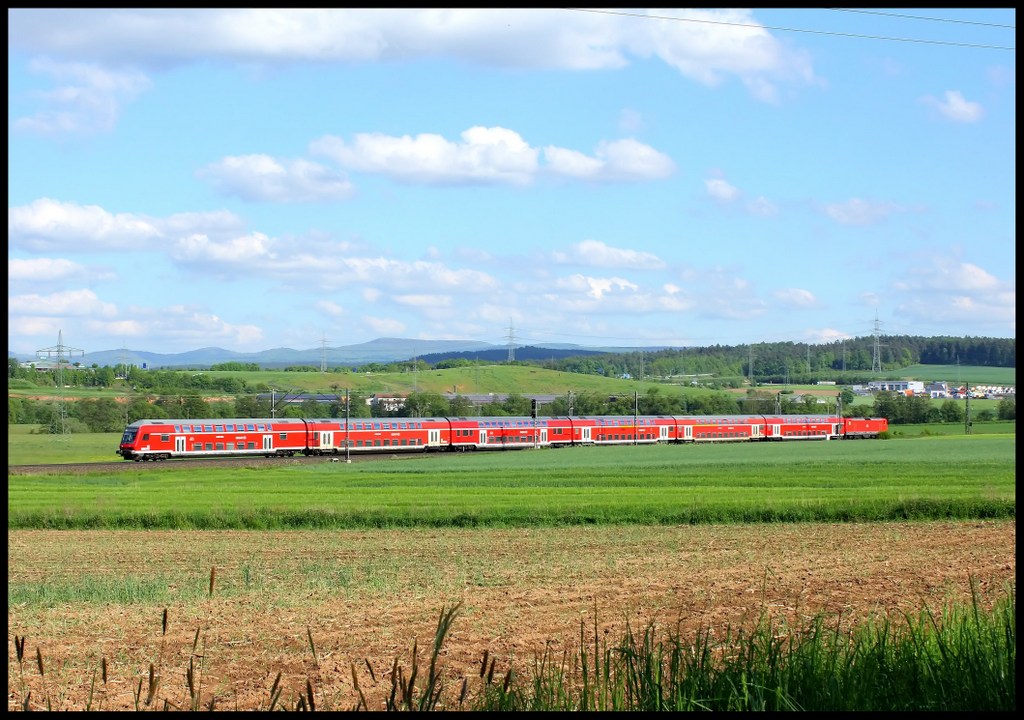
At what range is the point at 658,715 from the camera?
5.61 m

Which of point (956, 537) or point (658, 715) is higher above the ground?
point (658, 715)

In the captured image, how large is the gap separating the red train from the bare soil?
1722 inches

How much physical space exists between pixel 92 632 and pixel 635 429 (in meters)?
81.0

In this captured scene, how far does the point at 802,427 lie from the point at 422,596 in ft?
292

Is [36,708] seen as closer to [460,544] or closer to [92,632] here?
[92,632]

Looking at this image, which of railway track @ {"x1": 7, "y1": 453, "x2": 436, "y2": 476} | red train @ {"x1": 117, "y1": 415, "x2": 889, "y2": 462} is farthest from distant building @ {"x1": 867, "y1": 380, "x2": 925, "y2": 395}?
railway track @ {"x1": 7, "y1": 453, "x2": 436, "y2": 476}

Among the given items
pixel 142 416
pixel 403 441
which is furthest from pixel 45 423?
pixel 403 441

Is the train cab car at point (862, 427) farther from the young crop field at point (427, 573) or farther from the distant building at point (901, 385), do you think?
the distant building at point (901, 385)

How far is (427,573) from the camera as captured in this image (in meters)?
21.5

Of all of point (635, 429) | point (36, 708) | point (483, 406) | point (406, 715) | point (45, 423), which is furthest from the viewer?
point (483, 406)

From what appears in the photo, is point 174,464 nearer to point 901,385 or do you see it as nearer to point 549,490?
point 549,490

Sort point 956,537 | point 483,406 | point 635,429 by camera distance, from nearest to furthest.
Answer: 1. point 956,537
2. point 635,429
3. point 483,406

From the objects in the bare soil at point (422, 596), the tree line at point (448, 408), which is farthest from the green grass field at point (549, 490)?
the tree line at point (448, 408)

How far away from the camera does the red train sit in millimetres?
73000
